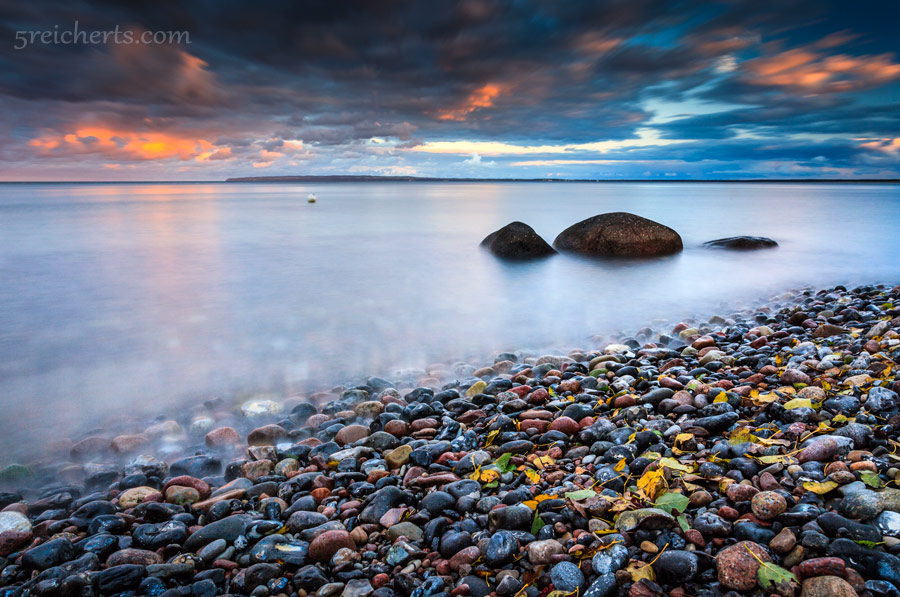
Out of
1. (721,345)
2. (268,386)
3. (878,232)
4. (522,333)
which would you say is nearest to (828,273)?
(721,345)

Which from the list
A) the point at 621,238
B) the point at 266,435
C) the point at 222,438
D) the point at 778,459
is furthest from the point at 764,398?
the point at 621,238

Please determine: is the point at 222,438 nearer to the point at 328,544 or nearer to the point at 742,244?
the point at 328,544

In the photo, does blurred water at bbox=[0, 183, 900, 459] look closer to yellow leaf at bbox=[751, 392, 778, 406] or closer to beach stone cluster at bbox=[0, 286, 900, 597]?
beach stone cluster at bbox=[0, 286, 900, 597]

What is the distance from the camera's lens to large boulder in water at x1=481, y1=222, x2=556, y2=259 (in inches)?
486

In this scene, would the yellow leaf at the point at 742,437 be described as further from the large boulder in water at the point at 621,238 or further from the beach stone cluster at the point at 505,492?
the large boulder in water at the point at 621,238

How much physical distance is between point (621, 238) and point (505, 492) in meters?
10.6

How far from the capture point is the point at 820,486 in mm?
2389

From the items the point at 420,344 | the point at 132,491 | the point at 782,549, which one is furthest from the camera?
the point at 420,344

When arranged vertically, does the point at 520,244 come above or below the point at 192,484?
above

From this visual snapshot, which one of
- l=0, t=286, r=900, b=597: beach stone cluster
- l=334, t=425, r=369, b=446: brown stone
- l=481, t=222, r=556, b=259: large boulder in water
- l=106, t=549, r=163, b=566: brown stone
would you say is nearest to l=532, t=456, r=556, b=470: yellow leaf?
l=0, t=286, r=900, b=597: beach stone cluster

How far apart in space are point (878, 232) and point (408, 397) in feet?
71.3

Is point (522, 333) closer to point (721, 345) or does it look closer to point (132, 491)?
point (721, 345)

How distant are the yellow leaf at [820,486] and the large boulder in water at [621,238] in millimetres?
10289

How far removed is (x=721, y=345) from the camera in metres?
5.63
